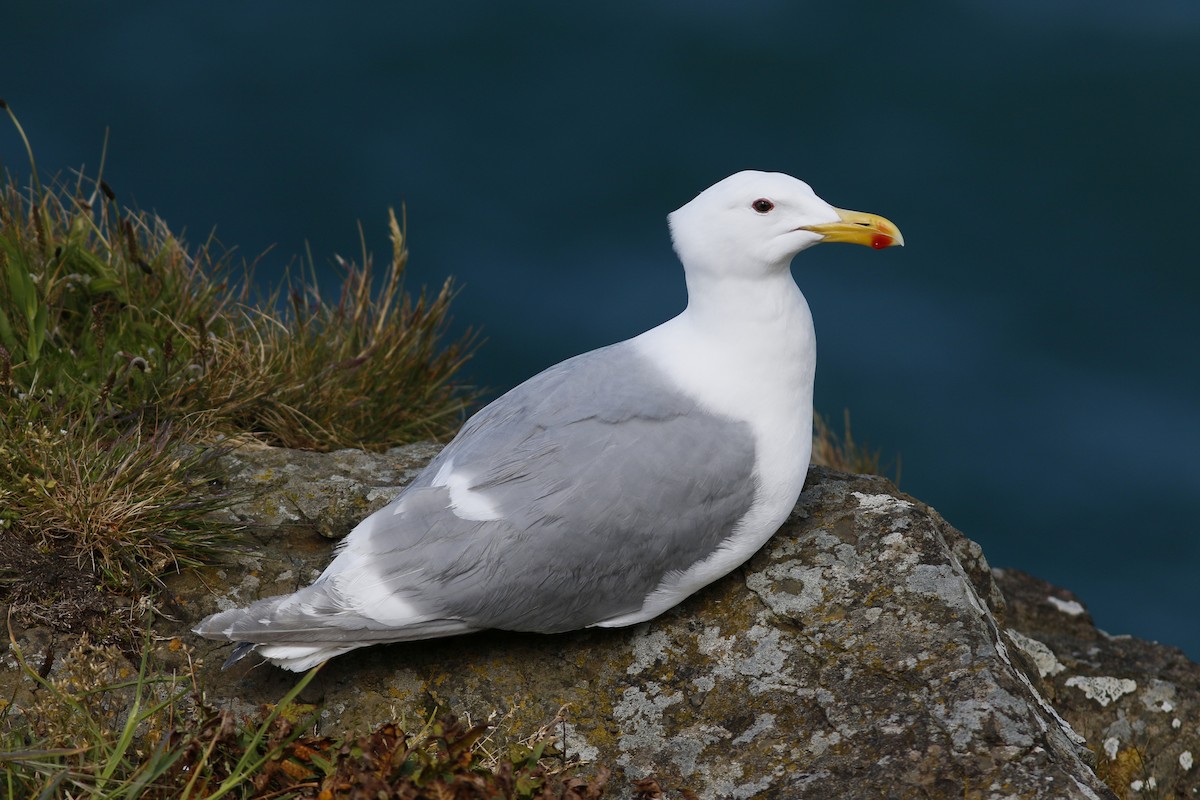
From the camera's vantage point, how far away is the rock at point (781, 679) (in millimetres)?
3176

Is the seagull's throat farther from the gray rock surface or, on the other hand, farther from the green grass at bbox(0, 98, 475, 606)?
the green grass at bbox(0, 98, 475, 606)

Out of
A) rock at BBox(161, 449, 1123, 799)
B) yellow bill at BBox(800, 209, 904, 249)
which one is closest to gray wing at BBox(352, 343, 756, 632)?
rock at BBox(161, 449, 1123, 799)

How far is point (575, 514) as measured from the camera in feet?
11.3

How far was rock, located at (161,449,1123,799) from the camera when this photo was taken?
318cm

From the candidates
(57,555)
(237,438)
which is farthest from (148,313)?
(57,555)

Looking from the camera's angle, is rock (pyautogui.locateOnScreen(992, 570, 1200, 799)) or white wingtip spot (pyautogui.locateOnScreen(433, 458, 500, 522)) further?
rock (pyautogui.locateOnScreen(992, 570, 1200, 799))

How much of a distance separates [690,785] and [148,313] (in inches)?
105

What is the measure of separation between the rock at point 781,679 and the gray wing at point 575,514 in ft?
0.65

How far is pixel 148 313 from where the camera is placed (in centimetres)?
483

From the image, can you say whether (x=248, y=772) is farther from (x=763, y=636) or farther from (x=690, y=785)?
(x=763, y=636)

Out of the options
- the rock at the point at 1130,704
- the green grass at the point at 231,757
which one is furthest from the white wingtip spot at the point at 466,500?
the rock at the point at 1130,704

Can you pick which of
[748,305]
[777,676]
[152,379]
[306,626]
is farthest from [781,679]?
[152,379]

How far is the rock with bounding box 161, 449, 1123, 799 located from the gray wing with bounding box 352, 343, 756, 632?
0.20 m

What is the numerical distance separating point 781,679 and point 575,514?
662mm
